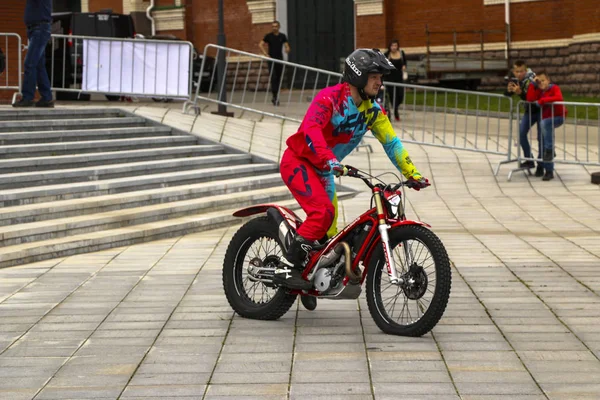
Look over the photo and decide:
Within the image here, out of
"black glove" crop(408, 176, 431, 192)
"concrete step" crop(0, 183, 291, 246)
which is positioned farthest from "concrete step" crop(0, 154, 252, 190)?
"black glove" crop(408, 176, 431, 192)

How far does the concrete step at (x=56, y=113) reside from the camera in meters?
14.0

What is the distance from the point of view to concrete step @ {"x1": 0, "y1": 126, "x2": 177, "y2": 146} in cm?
1321

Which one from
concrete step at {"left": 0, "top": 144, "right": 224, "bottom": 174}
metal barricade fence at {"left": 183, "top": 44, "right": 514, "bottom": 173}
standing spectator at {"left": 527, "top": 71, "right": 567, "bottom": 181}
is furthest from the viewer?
metal barricade fence at {"left": 183, "top": 44, "right": 514, "bottom": 173}

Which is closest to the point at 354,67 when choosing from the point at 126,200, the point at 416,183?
the point at 416,183

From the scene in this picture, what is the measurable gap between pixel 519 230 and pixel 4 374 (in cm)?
683

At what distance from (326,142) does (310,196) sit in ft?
1.19

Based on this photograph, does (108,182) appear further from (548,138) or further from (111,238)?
(548,138)

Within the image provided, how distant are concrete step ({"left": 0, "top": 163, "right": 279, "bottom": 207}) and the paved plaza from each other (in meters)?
1.35

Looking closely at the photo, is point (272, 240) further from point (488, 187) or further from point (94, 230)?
point (488, 187)

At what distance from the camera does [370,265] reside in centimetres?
681

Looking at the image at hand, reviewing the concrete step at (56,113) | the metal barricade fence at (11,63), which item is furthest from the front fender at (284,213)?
the metal barricade fence at (11,63)

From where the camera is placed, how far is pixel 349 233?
6883 mm

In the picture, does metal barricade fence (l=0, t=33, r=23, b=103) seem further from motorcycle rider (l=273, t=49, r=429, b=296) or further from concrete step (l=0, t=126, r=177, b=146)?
motorcycle rider (l=273, t=49, r=429, b=296)

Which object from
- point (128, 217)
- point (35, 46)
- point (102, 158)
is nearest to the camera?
point (128, 217)
